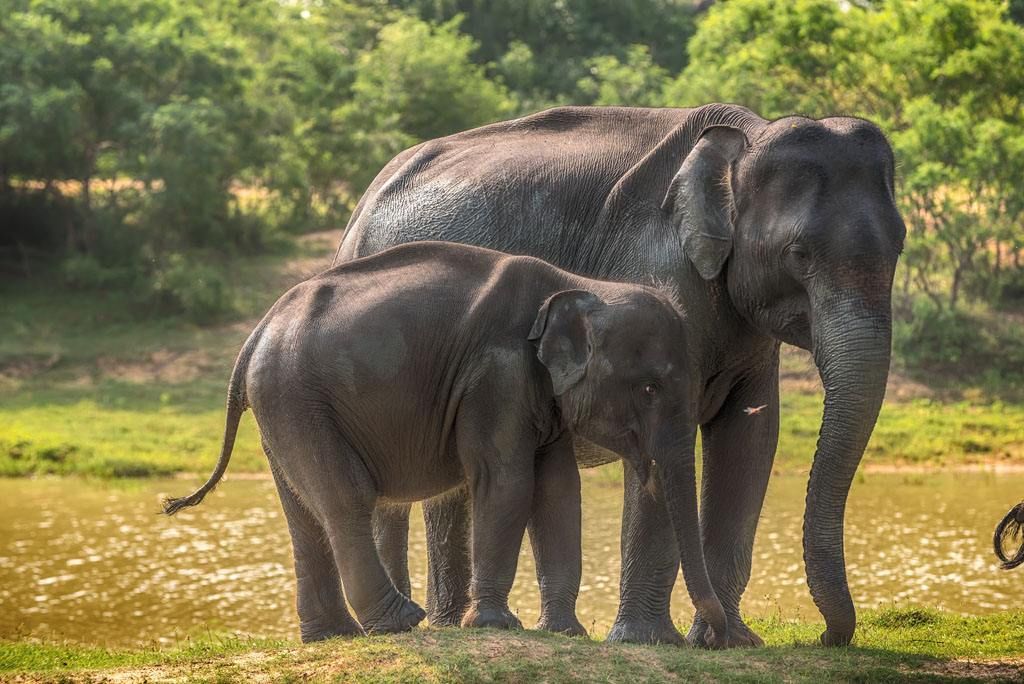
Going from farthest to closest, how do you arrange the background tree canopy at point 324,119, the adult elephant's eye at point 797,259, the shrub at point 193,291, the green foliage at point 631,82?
1. the green foliage at point 631,82
2. the shrub at point 193,291
3. the background tree canopy at point 324,119
4. the adult elephant's eye at point 797,259

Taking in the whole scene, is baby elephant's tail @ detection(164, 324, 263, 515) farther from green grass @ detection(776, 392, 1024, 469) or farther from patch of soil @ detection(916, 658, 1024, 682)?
green grass @ detection(776, 392, 1024, 469)

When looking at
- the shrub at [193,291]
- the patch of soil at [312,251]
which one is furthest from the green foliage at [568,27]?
the shrub at [193,291]

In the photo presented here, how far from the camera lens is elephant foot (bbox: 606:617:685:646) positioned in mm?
6629

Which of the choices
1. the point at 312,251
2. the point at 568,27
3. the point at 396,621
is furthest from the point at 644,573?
the point at 568,27

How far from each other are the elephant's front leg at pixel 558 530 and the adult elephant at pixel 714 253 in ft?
0.07

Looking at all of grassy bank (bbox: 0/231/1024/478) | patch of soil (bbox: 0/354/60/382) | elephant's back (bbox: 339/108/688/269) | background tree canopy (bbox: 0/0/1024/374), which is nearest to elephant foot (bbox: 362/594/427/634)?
elephant's back (bbox: 339/108/688/269)

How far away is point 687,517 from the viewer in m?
6.10

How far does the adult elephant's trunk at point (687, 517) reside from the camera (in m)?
6.06

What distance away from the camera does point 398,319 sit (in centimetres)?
614

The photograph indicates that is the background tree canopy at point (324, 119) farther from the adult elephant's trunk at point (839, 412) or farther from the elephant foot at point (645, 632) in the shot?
the adult elephant's trunk at point (839, 412)

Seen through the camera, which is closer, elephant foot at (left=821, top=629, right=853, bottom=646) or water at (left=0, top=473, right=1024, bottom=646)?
elephant foot at (left=821, top=629, right=853, bottom=646)

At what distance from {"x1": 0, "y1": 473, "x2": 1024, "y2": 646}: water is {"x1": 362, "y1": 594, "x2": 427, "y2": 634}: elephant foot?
2.75 m

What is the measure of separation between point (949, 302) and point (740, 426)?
491 inches

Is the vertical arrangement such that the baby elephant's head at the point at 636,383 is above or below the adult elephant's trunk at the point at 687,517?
above
